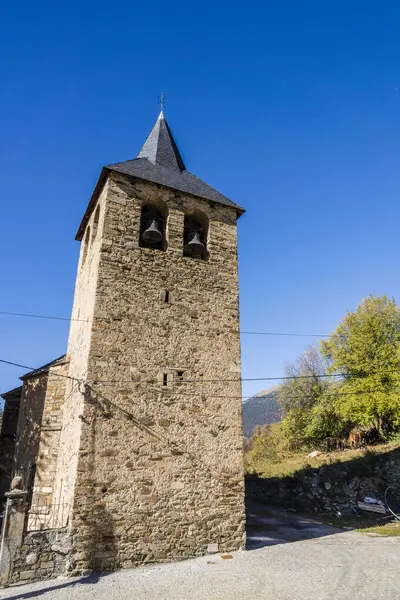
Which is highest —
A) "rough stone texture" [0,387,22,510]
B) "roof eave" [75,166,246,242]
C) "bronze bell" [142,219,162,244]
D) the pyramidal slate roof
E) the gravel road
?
the pyramidal slate roof

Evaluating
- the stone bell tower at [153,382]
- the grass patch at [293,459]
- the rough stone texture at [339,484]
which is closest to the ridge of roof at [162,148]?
the stone bell tower at [153,382]

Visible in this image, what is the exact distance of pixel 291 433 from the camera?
76.9 ft

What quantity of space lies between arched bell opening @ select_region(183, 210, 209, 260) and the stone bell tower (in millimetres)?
43

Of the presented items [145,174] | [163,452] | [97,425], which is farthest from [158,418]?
[145,174]

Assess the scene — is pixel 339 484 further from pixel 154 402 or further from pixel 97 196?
pixel 97 196

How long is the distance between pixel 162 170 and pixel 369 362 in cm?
1445

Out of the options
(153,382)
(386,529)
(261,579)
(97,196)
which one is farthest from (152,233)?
(386,529)

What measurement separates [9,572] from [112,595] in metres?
1.97

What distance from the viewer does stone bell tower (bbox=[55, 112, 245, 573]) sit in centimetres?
787

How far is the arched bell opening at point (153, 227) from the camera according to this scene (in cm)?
1019

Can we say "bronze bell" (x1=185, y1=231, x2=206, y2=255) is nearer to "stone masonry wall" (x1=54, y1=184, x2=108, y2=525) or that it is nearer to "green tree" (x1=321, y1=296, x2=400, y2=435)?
"stone masonry wall" (x1=54, y1=184, x2=108, y2=525)

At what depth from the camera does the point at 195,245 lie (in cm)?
1075

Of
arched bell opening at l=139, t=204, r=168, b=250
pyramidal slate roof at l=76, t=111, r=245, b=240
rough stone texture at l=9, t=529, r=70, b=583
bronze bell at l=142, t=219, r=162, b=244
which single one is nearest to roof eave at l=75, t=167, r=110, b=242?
pyramidal slate roof at l=76, t=111, r=245, b=240

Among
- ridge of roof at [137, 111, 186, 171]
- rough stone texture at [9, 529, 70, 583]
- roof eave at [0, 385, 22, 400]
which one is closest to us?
rough stone texture at [9, 529, 70, 583]
